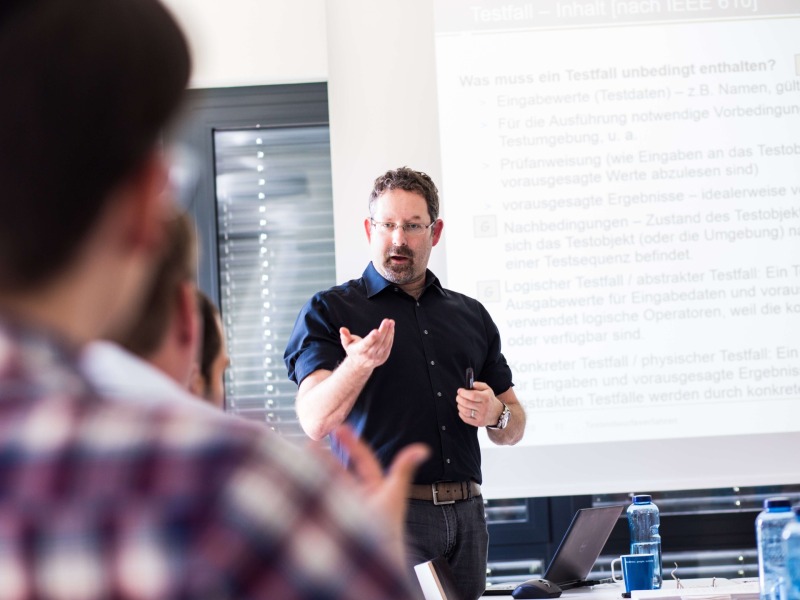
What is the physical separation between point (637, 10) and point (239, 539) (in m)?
3.83

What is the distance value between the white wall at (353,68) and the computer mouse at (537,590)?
1551mm

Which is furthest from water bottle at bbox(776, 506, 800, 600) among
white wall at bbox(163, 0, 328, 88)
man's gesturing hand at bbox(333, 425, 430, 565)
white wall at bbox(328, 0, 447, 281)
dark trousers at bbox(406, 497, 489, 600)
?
white wall at bbox(163, 0, 328, 88)

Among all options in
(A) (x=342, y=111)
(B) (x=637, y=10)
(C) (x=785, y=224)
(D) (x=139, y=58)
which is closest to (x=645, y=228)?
(C) (x=785, y=224)

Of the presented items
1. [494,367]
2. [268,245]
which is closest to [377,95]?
[268,245]

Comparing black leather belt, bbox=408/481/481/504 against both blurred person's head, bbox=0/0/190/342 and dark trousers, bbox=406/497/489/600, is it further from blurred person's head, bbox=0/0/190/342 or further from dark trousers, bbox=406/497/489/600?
blurred person's head, bbox=0/0/190/342

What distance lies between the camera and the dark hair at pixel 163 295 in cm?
52

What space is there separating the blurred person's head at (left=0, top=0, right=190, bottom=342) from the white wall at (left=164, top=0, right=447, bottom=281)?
332 centimetres

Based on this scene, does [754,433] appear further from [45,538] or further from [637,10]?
[45,538]

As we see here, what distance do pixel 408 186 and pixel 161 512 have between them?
2.77 m

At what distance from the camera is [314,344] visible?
2.94 metres

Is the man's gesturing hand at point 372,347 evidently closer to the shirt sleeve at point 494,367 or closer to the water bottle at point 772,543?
the shirt sleeve at point 494,367

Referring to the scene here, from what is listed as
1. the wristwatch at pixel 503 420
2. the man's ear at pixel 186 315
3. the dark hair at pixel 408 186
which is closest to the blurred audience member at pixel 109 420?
the man's ear at pixel 186 315

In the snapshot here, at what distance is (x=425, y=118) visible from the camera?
385 cm

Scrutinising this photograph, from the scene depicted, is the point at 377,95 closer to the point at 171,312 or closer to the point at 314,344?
the point at 314,344
